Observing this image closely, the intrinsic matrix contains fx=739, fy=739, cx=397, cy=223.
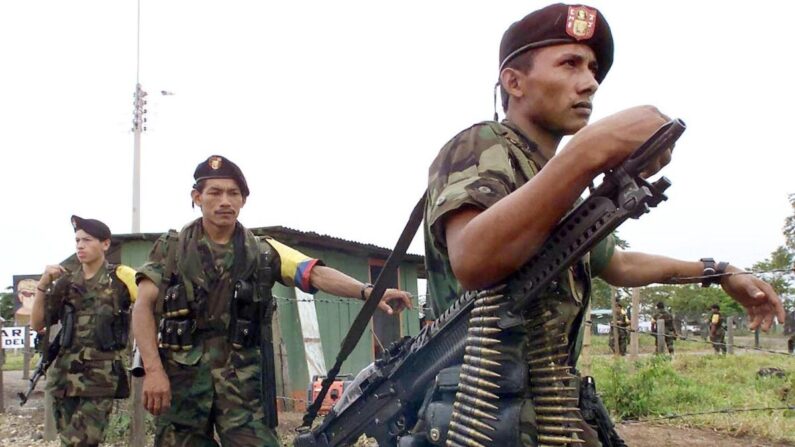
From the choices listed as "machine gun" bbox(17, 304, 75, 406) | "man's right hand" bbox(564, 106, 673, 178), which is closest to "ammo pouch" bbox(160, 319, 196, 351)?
"machine gun" bbox(17, 304, 75, 406)

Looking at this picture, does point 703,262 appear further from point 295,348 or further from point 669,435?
point 295,348

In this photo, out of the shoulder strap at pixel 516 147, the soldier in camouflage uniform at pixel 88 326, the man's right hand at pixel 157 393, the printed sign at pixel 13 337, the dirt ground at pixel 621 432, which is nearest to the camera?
the shoulder strap at pixel 516 147

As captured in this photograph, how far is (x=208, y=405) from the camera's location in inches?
159

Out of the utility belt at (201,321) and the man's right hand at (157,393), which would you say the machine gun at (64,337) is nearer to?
the utility belt at (201,321)

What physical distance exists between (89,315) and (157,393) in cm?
250

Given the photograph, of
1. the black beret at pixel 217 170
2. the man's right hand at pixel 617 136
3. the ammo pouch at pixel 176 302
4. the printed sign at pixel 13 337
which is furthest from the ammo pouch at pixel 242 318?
the printed sign at pixel 13 337

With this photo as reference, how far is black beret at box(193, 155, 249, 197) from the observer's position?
4281mm

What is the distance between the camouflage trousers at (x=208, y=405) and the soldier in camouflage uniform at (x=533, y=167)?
2.36 meters

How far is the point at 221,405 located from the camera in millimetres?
4035

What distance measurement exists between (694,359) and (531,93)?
14.6m

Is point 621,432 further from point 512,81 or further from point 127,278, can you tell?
point 512,81

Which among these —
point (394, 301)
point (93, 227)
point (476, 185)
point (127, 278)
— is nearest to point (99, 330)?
point (127, 278)

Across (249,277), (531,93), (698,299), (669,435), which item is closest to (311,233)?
(669,435)

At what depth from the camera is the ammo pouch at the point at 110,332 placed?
5980mm
